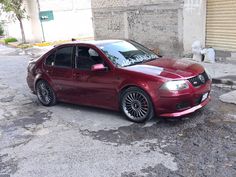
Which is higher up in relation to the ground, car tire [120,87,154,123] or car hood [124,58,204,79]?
car hood [124,58,204,79]

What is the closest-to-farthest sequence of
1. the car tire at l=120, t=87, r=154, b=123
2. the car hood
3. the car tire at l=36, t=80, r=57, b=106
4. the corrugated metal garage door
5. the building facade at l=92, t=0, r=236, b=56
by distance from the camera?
the car hood
the car tire at l=120, t=87, r=154, b=123
the car tire at l=36, t=80, r=57, b=106
the corrugated metal garage door
the building facade at l=92, t=0, r=236, b=56

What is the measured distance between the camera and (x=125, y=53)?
20.6 ft

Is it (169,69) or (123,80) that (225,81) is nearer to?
(169,69)

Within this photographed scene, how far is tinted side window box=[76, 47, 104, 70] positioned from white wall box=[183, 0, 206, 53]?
596 cm

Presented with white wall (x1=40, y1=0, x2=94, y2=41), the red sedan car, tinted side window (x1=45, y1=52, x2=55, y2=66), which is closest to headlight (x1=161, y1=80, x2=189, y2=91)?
the red sedan car

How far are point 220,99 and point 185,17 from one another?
526 cm

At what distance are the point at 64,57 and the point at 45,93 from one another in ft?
3.72

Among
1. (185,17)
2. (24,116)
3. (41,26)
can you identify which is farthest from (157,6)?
(41,26)

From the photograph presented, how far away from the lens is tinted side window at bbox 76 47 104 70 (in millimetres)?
6195

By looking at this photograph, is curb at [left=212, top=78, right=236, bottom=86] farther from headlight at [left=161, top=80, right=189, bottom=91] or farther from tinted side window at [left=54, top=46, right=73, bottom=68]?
tinted side window at [left=54, top=46, right=73, bottom=68]

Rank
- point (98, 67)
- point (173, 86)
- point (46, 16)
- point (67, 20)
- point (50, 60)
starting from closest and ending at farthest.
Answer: point (173, 86) → point (98, 67) → point (50, 60) → point (46, 16) → point (67, 20)

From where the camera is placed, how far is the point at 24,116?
6832 millimetres

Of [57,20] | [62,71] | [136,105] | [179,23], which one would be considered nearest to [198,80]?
[136,105]

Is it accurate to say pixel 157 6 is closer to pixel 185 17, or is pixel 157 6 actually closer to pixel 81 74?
pixel 185 17
